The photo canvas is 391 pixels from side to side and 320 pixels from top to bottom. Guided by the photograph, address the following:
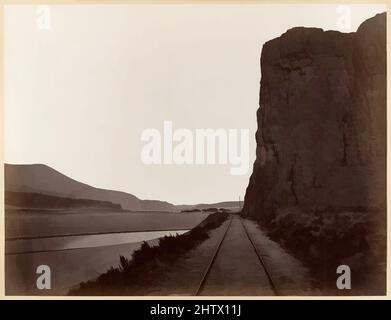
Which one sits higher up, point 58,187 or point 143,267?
point 58,187

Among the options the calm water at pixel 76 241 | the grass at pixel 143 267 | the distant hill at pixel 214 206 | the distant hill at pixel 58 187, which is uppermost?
the distant hill at pixel 58 187

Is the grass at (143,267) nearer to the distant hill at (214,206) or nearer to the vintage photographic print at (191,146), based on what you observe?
the vintage photographic print at (191,146)

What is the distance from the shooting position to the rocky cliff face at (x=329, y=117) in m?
3.19

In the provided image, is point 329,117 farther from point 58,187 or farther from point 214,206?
point 58,187

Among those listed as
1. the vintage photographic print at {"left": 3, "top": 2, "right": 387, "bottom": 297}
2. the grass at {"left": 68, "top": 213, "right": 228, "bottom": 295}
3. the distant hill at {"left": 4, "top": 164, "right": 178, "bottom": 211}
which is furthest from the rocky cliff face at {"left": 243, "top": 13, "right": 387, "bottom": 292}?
the distant hill at {"left": 4, "top": 164, "right": 178, "bottom": 211}

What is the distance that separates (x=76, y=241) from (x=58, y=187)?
1.16 feet

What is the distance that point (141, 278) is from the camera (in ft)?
10.5

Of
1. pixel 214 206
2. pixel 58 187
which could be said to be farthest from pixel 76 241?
pixel 214 206

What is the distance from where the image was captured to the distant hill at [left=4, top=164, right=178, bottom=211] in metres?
3.19

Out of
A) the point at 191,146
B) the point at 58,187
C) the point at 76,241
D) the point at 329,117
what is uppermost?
the point at 329,117

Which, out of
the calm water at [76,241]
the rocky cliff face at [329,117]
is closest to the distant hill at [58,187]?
the calm water at [76,241]

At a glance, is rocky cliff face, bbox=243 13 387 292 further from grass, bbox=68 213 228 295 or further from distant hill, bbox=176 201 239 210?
grass, bbox=68 213 228 295

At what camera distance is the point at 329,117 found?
3197 mm

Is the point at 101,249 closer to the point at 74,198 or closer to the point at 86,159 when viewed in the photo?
the point at 74,198
